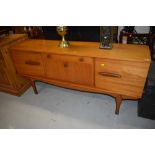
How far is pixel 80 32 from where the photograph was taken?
7.39ft

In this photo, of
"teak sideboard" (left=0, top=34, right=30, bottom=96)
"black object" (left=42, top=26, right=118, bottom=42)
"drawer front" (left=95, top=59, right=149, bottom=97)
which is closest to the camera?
"drawer front" (left=95, top=59, right=149, bottom=97)

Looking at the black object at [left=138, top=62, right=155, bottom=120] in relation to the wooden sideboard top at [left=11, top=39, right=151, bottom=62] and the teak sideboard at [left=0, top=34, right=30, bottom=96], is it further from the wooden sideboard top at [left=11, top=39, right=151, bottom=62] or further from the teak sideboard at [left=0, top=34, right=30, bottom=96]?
the teak sideboard at [left=0, top=34, right=30, bottom=96]

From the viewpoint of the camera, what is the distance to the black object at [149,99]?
1440 millimetres

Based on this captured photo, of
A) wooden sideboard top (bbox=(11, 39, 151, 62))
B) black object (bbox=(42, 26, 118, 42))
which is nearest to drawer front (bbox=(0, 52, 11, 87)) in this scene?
wooden sideboard top (bbox=(11, 39, 151, 62))

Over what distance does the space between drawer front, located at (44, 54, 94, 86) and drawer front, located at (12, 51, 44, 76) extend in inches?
3.8

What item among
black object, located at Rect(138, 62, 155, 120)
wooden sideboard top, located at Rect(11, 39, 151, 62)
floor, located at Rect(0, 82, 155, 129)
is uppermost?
wooden sideboard top, located at Rect(11, 39, 151, 62)

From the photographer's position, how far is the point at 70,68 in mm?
1504

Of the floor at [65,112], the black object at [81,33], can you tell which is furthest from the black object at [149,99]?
the black object at [81,33]

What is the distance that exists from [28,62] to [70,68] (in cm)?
54

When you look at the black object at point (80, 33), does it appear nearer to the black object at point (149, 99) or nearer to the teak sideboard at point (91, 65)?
the teak sideboard at point (91, 65)

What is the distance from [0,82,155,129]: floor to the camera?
63.6 inches

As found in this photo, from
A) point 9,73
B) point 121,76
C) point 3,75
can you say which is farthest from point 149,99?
point 3,75

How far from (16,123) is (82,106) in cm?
80
